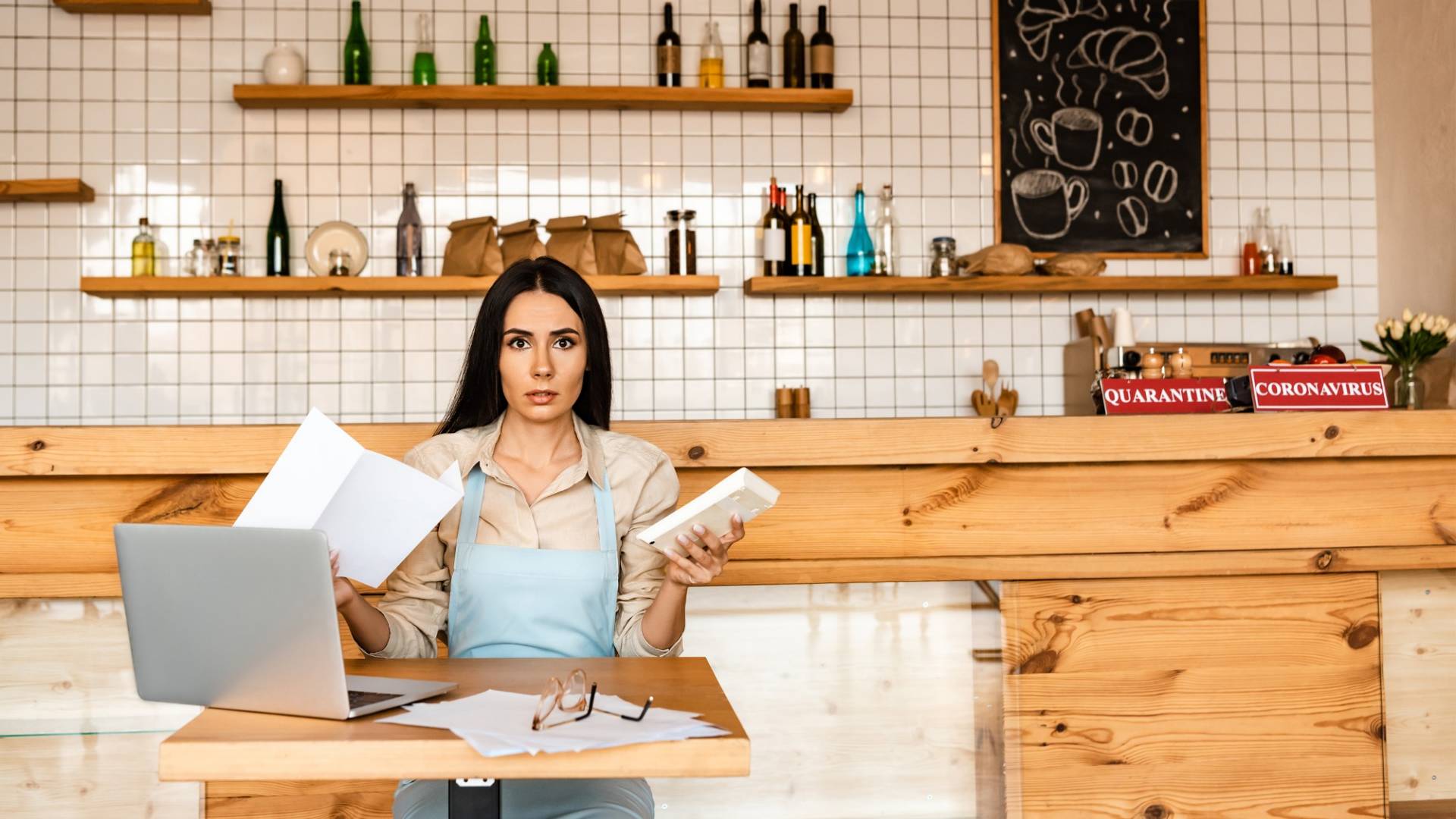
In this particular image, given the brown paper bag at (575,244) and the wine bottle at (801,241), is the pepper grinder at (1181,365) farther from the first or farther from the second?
the brown paper bag at (575,244)

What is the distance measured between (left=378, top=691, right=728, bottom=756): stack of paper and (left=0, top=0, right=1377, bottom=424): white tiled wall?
2.25 meters

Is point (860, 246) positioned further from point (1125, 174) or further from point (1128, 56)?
point (1128, 56)

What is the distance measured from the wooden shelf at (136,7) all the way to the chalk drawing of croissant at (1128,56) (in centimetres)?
234

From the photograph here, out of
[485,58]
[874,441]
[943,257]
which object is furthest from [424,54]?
[874,441]

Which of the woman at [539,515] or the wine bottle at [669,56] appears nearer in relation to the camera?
the woman at [539,515]

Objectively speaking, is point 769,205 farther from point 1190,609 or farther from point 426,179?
point 1190,609

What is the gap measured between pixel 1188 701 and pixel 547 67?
7.18 ft

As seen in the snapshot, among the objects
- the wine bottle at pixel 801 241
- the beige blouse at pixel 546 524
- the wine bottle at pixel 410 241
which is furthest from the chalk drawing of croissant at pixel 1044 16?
the beige blouse at pixel 546 524

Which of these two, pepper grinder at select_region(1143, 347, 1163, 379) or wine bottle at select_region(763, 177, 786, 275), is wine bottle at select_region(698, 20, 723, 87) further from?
pepper grinder at select_region(1143, 347, 1163, 379)

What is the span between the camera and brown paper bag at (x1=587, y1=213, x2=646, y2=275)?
3027 millimetres

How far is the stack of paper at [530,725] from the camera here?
2.95ft

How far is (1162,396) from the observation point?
2125 mm

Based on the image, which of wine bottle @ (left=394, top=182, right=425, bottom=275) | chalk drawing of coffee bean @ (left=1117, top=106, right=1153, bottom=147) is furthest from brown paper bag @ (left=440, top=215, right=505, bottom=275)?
chalk drawing of coffee bean @ (left=1117, top=106, right=1153, bottom=147)

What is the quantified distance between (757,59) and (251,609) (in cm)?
250
